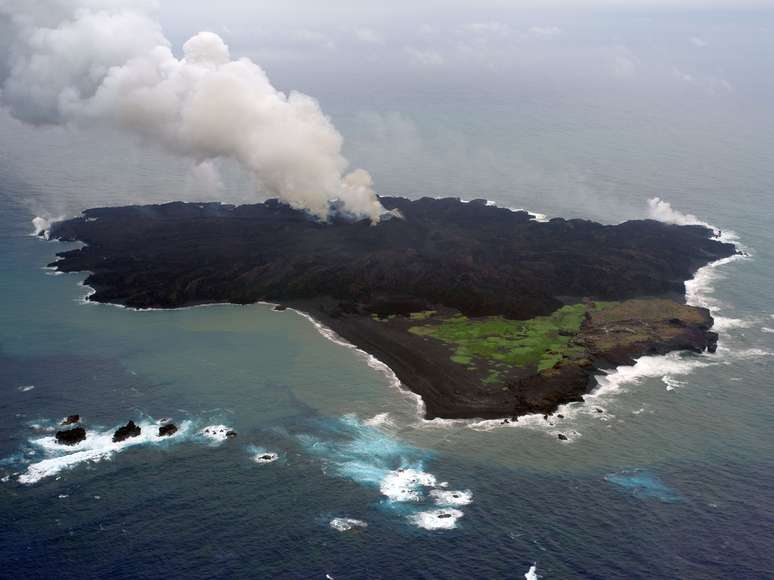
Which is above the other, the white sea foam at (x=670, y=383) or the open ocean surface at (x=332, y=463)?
the white sea foam at (x=670, y=383)

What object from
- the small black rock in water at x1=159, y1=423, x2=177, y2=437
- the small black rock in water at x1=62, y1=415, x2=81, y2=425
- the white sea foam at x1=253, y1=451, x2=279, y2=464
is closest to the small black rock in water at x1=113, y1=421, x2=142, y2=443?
the small black rock in water at x1=159, y1=423, x2=177, y2=437

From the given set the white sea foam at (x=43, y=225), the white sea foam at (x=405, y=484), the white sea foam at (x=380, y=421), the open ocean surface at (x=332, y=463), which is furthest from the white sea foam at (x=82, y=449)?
the white sea foam at (x=43, y=225)

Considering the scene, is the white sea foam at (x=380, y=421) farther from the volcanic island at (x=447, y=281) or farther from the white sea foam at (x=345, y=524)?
A: the white sea foam at (x=345, y=524)

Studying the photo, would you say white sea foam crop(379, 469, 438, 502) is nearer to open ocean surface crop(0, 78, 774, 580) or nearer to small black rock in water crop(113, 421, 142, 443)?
open ocean surface crop(0, 78, 774, 580)

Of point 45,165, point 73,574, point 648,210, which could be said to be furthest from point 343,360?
point 45,165

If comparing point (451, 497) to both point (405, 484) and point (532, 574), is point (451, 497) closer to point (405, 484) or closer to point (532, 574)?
point (405, 484)

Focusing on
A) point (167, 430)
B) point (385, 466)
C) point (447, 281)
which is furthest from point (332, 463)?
point (447, 281)
